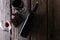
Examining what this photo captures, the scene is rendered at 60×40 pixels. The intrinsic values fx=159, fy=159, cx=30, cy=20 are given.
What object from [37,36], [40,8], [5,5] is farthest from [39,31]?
[5,5]

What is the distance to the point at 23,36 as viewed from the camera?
92 cm

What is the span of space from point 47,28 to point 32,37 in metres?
0.11

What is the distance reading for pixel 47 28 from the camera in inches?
36.5

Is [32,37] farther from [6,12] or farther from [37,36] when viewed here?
[6,12]

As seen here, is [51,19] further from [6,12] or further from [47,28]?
[6,12]

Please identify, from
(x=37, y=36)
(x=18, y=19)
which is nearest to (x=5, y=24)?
(x=18, y=19)

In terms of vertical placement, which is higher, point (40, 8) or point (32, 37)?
point (40, 8)

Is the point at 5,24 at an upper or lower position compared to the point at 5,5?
lower

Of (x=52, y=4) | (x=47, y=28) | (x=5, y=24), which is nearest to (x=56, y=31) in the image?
(x=47, y=28)

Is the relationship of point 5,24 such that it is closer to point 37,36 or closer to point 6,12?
point 6,12

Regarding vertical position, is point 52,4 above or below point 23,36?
above

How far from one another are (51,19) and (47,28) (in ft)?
0.19

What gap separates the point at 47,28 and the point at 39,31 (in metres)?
0.05

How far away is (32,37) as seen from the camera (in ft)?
3.14
